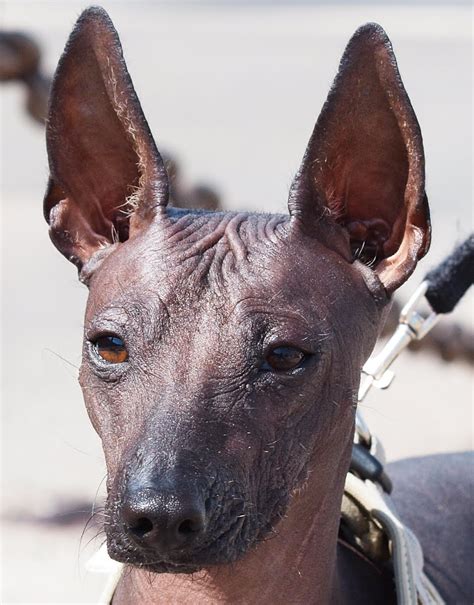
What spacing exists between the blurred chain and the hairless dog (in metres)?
2.55

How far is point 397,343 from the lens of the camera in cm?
339

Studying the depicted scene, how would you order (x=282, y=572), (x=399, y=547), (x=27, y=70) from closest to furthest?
(x=282, y=572)
(x=399, y=547)
(x=27, y=70)

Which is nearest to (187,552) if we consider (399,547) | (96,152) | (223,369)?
(223,369)

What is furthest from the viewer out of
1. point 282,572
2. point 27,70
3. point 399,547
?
point 27,70

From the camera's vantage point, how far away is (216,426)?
245 centimetres

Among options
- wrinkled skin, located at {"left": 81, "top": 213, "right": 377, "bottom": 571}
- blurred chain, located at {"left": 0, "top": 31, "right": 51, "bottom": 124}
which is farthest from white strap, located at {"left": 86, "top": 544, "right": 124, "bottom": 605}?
blurred chain, located at {"left": 0, "top": 31, "right": 51, "bottom": 124}

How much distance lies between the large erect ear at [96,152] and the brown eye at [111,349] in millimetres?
353

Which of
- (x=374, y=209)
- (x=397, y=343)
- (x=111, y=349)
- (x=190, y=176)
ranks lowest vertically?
(x=190, y=176)

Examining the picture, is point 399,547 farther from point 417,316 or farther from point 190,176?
point 190,176

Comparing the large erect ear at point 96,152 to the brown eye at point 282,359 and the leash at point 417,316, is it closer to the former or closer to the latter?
the brown eye at point 282,359

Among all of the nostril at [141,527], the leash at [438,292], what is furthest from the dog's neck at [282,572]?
the leash at [438,292]

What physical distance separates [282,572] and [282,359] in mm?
494

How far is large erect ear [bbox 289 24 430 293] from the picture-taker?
2744mm

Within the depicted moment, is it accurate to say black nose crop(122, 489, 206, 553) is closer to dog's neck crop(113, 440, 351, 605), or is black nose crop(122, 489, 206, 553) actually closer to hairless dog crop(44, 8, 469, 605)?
hairless dog crop(44, 8, 469, 605)
